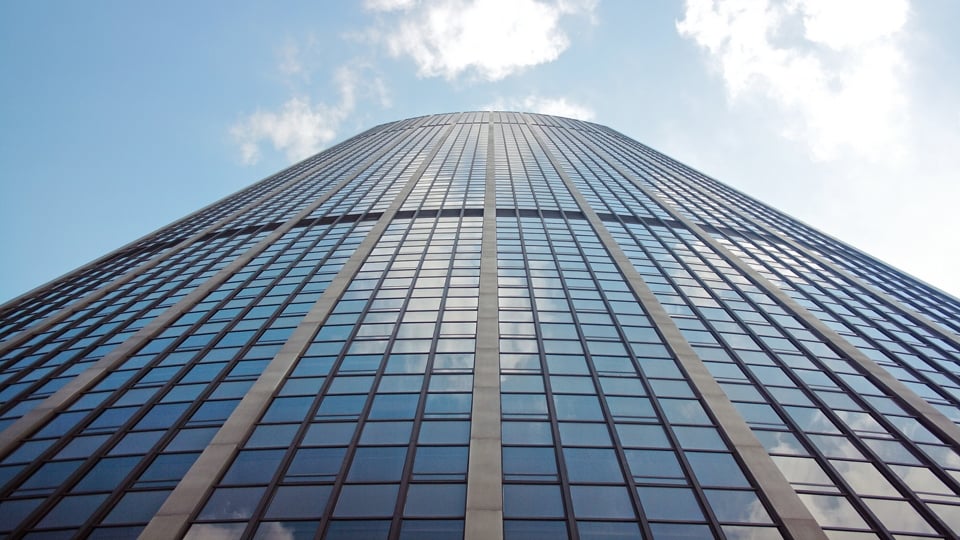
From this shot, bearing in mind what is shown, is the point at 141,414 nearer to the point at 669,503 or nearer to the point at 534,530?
the point at 534,530

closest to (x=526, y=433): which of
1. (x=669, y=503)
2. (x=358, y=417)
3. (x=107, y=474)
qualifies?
(x=669, y=503)

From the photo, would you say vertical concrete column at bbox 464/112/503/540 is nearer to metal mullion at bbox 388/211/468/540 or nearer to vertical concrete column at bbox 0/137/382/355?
metal mullion at bbox 388/211/468/540

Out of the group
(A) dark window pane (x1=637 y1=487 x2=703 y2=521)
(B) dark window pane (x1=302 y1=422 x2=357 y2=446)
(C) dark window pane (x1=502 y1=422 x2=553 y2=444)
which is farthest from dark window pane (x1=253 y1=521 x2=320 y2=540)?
(A) dark window pane (x1=637 y1=487 x2=703 y2=521)

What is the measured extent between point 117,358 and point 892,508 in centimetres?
2880

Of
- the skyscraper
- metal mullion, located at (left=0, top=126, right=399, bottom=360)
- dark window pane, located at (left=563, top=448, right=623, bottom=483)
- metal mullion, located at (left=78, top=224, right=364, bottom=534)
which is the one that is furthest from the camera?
metal mullion, located at (left=0, top=126, right=399, bottom=360)

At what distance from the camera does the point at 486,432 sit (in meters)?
18.5

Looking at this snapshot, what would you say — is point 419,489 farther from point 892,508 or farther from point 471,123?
point 471,123

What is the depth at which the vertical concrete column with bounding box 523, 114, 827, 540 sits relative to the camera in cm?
1563

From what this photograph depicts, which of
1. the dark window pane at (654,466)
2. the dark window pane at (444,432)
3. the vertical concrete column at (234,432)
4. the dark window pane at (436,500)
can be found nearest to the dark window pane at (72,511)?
the vertical concrete column at (234,432)

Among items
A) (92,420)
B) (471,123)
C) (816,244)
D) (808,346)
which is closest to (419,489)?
(92,420)

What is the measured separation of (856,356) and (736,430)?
36.0 feet

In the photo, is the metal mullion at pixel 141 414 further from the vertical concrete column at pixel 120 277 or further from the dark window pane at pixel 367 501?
the vertical concrete column at pixel 120 277

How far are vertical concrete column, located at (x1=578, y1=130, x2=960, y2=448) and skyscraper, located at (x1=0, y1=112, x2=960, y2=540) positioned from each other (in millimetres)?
144

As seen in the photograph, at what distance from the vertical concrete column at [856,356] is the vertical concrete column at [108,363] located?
31.5 meters
